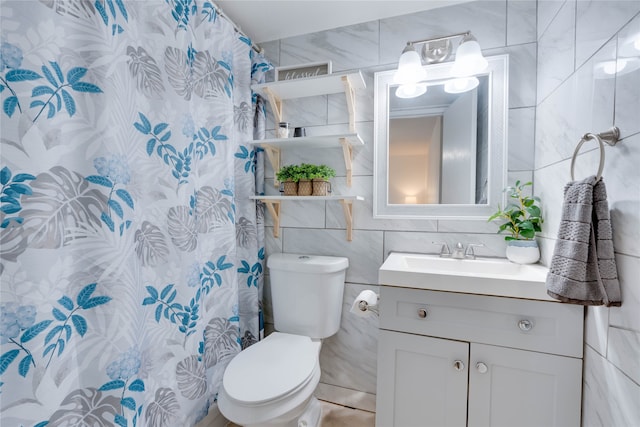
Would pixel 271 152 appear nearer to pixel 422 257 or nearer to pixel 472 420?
pixel 422 257

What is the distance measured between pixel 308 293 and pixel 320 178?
61cm

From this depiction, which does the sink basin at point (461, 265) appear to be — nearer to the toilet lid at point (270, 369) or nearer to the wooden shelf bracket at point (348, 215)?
the wooden shelf bracket at point (348, 215)

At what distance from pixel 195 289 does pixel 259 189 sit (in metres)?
0.72

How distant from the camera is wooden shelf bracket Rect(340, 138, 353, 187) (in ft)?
5.04

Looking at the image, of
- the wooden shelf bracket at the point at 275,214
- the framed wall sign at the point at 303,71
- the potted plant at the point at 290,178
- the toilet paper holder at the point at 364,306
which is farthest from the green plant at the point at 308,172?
the toilet paper holder at the point at 364,306

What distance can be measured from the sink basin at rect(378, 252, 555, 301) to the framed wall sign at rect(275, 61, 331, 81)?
42.2 inches

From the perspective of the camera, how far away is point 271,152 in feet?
5.77

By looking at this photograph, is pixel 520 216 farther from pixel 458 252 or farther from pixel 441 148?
pixel 441 148

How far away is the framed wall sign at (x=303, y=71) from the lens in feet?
5.23

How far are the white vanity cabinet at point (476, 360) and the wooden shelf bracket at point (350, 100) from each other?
0.92 m

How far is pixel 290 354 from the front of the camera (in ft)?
4.33

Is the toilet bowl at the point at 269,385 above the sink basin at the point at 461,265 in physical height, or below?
below

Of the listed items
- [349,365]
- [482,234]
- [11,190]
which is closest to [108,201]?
[11,190]

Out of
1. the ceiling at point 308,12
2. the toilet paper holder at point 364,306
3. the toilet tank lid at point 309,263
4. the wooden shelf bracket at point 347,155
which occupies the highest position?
the ceiling at point 308,12
